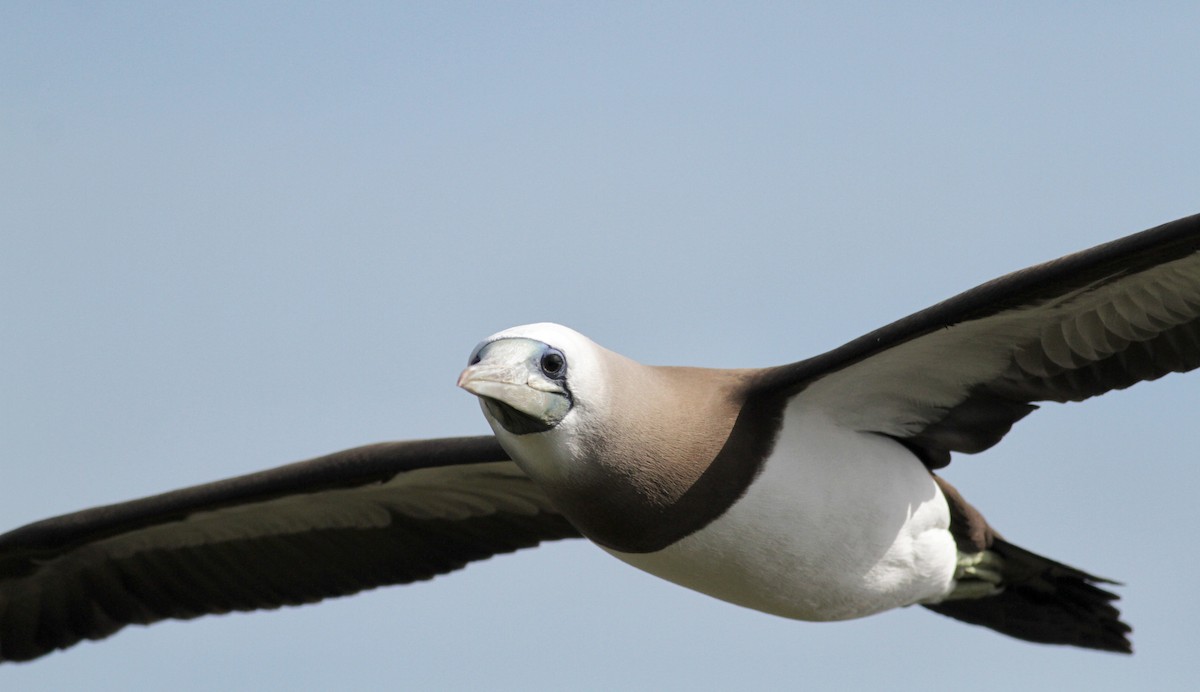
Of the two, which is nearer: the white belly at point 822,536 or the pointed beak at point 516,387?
the pointed beak at point 516,387

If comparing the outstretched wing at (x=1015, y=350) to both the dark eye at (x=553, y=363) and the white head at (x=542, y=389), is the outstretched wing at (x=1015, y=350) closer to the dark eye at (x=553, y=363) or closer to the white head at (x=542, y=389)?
the white head at (x=542, y=389)

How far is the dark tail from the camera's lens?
31.8ft

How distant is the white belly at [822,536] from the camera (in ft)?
26.9

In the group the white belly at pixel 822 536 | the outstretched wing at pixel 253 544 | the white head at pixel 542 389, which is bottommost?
the outstretched wing at pixel 253 544

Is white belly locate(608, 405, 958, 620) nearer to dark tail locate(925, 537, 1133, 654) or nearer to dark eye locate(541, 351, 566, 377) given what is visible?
dark tail locate(925, 537, 1133, 654)

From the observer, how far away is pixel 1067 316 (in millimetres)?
8234

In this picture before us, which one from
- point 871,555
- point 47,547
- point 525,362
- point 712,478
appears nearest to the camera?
point 525,362

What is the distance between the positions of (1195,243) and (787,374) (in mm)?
1946

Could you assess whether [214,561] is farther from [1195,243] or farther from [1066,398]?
[1195,243]

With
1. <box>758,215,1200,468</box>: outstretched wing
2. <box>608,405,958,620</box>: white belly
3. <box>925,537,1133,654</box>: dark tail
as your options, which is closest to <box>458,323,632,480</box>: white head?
<box>608,405,958,620</box>: white belly

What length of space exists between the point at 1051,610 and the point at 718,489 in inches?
111

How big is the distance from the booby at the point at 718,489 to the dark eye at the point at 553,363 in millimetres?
18

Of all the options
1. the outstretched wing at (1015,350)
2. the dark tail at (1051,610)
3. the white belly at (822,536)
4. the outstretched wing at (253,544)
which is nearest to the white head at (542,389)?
the white belly at (822,536)

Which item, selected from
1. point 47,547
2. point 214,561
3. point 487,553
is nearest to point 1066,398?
point 487,553
